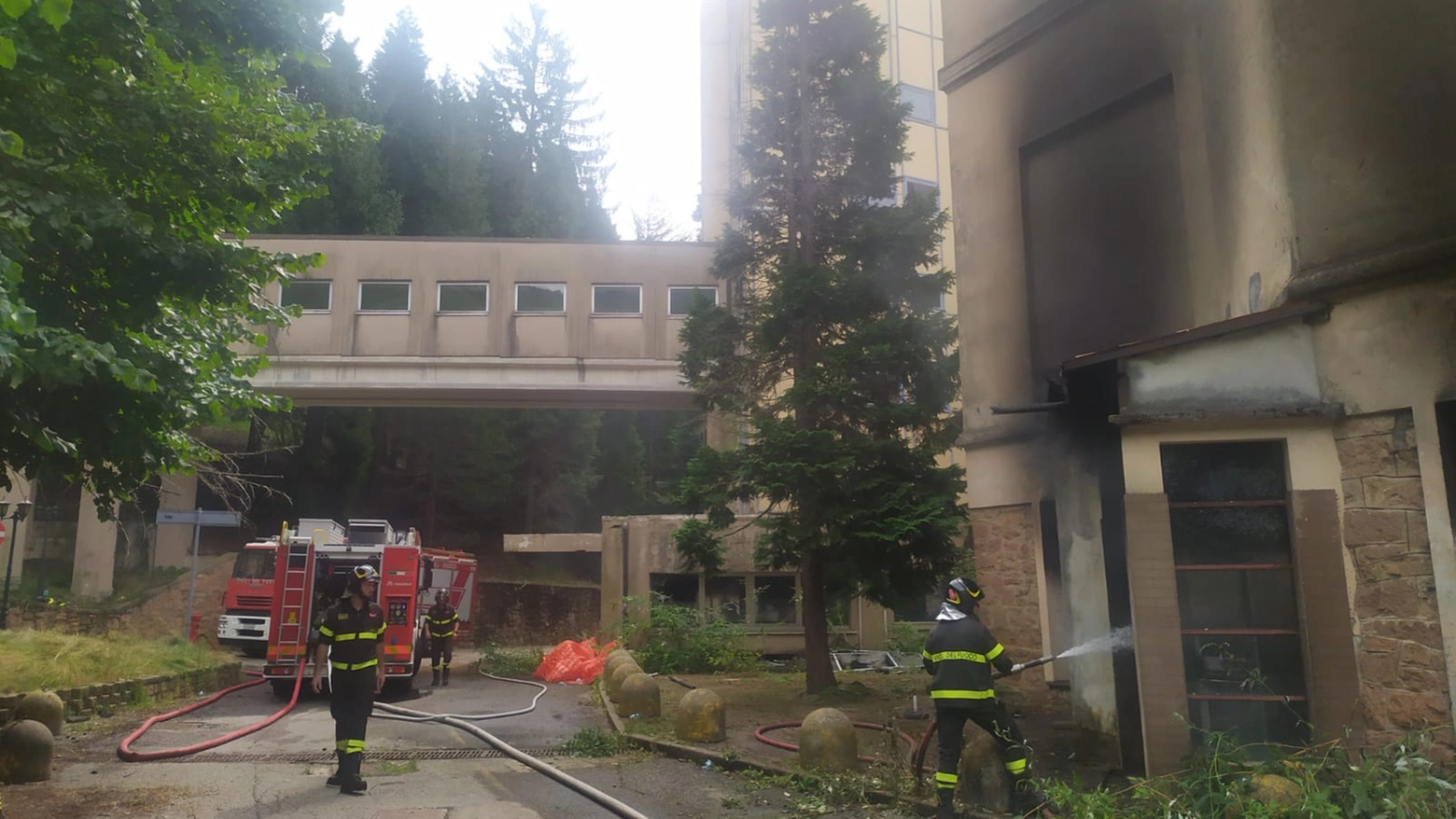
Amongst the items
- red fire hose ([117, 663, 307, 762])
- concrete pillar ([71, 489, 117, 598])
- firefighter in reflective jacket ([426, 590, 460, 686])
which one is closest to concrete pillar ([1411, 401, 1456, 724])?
red fire hose ([117, 663, 307, 762])

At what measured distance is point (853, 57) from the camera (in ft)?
52.7

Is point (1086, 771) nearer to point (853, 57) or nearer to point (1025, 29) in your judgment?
point (1025, 29)

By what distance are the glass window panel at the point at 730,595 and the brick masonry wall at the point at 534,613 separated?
11.0 m

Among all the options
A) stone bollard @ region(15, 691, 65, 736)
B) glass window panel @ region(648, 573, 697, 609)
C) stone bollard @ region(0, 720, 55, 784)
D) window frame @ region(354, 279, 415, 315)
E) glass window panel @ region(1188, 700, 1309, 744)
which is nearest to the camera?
glass window panel @ region(1188, 700, 1309, 744)

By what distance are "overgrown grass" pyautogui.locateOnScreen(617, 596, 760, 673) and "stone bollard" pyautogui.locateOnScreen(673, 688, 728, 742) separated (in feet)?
26.2

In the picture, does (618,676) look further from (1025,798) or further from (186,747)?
(1025,798)

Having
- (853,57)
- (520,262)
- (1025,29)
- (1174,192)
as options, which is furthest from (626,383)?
(1174,192)

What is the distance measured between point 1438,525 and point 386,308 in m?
23.4

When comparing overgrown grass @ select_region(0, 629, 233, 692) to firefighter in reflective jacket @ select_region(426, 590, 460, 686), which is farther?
firefighter in reflective jacket @ select_region(426, 590, 460, 686)

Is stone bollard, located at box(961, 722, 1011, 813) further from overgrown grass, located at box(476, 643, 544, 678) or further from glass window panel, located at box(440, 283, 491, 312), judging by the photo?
glass window panel, located at box(440, 283, 491, 312)

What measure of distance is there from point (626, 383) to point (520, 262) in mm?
4300

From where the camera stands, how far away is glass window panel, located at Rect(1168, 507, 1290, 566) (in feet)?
23.8

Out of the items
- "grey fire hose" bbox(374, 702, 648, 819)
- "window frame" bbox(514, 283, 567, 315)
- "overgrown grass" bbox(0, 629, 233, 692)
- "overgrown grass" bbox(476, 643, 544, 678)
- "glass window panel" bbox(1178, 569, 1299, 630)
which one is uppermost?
"window frame" bbox(514, 283, 567, 315)

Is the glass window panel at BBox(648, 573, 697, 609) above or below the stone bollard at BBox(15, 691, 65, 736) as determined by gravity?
above
